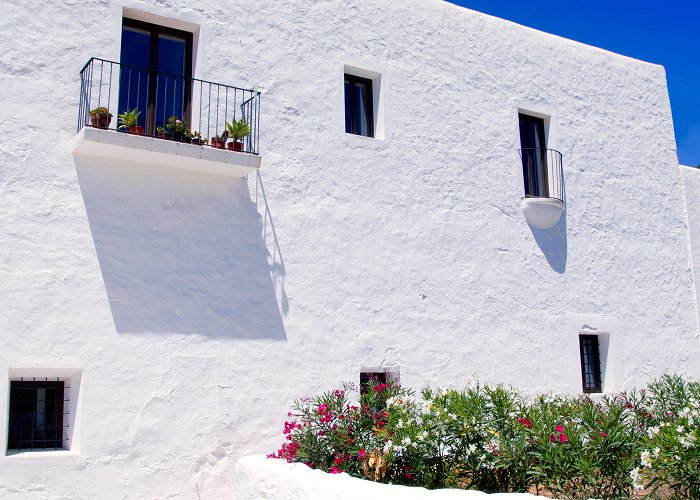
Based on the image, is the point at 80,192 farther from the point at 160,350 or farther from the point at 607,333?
the point at 607,333

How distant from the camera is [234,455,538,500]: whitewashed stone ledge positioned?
21.8 ft

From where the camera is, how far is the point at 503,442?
24.6 feet

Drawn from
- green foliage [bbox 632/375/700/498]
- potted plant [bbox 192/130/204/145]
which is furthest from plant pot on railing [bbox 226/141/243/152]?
green foliage [bbox 632/375/700/498]

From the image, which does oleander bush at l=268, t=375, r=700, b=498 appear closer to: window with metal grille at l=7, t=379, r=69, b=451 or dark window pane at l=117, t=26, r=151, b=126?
window with metal grille at l=7, t=379, r=69, b=451

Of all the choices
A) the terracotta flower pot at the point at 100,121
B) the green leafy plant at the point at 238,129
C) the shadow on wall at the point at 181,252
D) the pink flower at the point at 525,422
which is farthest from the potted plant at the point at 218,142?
the pink flower at the point at 525,422

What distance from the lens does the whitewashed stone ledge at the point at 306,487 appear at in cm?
664

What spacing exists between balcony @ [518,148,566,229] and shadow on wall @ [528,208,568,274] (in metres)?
0.10

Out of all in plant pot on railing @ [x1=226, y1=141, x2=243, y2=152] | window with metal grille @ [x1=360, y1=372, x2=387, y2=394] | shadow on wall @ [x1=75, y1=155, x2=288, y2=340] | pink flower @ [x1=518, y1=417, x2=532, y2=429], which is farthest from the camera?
window with metal grille @ [x1=360, y1=372, x2=387, y2=394]

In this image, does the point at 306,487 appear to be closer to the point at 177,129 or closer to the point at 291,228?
the point at 291,228

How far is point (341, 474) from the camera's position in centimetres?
774

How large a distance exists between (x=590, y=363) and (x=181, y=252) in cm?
724

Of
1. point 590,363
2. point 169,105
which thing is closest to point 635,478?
point 169,105

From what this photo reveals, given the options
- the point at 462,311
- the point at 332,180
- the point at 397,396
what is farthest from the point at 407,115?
the point at 397,396

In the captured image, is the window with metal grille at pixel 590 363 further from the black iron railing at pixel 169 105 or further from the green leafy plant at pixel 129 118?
the green leafy plant at pixel 129 118
